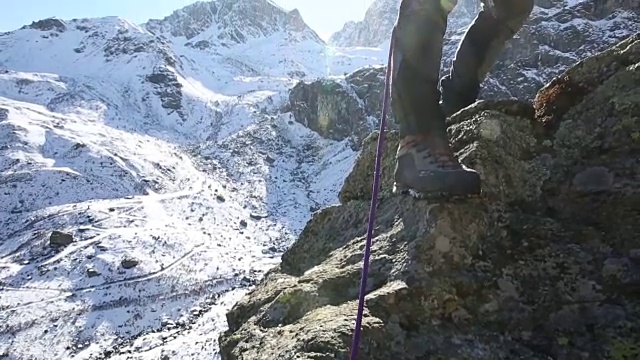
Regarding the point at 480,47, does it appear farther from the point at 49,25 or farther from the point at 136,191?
the point at 49,25

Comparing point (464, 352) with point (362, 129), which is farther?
point (362, 129)

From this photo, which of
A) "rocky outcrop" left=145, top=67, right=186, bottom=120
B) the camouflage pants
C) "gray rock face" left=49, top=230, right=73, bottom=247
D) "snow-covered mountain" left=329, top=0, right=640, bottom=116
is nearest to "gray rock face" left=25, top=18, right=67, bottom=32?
"rocky outcrop" left=145, top=67, right=186, bottom=120

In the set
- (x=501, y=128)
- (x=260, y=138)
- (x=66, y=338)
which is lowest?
(x=66, y=338)

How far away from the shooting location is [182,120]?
121 m

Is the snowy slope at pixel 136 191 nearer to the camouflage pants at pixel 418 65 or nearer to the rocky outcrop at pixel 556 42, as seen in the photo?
the camouflage pants at pixel 418 65

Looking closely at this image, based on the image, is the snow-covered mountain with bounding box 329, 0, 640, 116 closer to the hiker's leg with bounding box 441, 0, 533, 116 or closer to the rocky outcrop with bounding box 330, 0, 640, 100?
the rocky outcrop with bounding box 330, 0, 640, 100

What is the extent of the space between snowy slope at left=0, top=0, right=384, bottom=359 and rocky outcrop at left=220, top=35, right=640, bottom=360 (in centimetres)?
2894

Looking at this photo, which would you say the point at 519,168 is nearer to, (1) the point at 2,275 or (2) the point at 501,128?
(2) the point at 501,128

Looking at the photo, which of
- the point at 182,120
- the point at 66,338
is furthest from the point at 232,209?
the point at 182,120

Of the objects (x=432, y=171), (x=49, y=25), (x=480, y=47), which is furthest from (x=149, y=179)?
(x=49, y=25)

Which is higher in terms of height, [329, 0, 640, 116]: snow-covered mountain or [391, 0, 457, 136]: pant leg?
[329, 0, 640, 116]: snow-covered mountain

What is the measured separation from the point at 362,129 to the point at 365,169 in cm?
9298

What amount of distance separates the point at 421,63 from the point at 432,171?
68cm

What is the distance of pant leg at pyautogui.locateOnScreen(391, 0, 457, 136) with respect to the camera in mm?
2887
